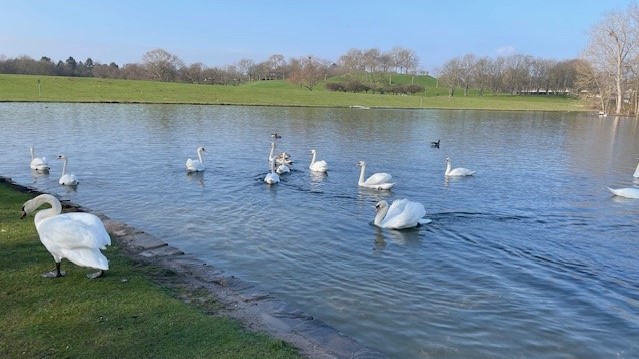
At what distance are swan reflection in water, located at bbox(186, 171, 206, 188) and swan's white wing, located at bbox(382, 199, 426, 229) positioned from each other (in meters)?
7.19

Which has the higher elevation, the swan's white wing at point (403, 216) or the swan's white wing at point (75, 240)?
the swan's white wing at point (75, 240)

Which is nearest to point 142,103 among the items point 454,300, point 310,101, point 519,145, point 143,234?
point 310,101

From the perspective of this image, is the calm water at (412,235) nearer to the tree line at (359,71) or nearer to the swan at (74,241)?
the swan at (74,241)

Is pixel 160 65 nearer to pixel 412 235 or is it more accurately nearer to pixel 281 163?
pixel 281 163

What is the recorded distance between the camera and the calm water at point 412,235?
24.4 ft

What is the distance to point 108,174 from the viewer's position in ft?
58.7

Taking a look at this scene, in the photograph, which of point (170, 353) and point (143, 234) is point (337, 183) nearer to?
point (143, 234)

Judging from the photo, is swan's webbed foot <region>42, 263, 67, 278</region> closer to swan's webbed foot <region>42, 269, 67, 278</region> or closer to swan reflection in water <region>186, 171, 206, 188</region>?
swan's webbed foot <region>42, 269, 67, 278</region>

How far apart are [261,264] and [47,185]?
10060mm

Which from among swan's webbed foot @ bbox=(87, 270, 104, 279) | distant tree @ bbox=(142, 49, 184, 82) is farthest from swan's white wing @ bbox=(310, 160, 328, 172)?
distant tree @ bbox=(142, 49, 184, 82)

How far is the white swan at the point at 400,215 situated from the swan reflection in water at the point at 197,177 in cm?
694

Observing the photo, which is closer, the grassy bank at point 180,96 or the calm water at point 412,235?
the calm water at point 412,235

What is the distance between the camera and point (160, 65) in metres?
118

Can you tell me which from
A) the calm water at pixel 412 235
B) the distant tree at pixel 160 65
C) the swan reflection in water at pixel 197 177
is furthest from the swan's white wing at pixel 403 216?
the distant tree at pixel 160 65
